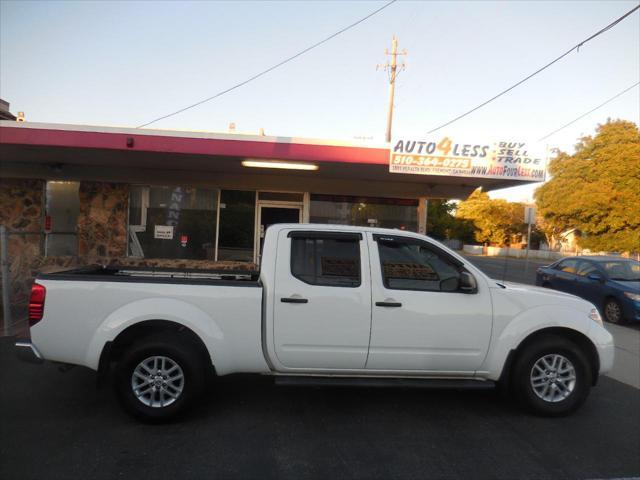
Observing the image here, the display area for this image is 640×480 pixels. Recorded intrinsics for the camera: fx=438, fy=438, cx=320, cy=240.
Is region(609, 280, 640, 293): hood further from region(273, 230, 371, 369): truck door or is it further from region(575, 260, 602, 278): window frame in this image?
region(273, 230, 371, 369): truck door

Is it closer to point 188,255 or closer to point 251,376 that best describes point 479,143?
point 251,376

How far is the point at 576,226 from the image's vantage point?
28547mm

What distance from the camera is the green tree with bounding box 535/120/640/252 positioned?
80.7 ft

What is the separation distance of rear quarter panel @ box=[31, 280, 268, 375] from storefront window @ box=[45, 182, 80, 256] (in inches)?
330

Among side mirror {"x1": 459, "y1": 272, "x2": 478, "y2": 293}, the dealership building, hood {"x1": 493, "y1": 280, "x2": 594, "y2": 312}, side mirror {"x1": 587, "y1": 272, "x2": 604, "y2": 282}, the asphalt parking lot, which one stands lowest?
the asphalt parking lot

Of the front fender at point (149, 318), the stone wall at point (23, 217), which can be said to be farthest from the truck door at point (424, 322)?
the stone wall at point (23, 217)

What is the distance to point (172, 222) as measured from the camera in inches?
447

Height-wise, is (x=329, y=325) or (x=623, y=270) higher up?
(x=623, y=270)

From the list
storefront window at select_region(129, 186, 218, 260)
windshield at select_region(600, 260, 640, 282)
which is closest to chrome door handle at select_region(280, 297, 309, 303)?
storefront window at select_region(129, 186, 218, 260)

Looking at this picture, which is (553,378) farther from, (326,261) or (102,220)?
(102,220)

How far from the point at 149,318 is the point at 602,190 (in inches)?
1122

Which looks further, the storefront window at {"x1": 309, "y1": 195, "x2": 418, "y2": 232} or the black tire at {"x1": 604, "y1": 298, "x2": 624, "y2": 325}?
the storefront window at {"x1": 309, "y1": 195, "x2": 418, "y2": 232}

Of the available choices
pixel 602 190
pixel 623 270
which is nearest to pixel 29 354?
pixel 623 270

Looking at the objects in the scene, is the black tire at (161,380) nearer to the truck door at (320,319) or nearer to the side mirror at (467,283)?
the truck door at (320,319)
